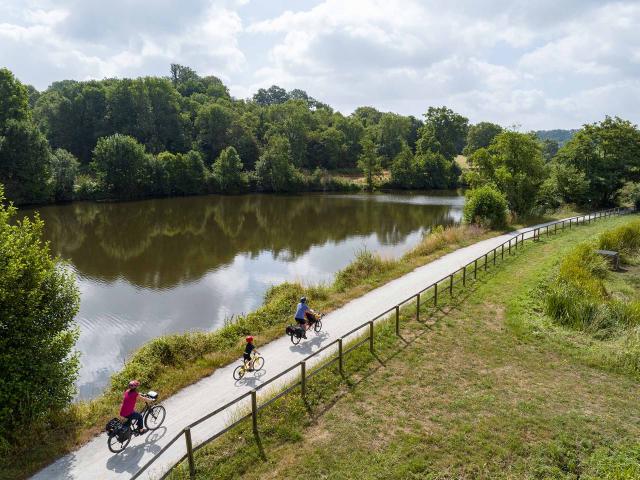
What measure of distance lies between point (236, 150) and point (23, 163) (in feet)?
128

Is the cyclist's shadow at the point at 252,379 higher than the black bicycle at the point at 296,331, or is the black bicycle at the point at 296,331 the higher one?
the black bicycle at the point at 296,331

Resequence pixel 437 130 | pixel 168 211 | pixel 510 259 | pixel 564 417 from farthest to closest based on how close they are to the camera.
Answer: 1. pixel 437 130
2. pixel 168 211
3. pixel 510 259
4. pixel 564 417

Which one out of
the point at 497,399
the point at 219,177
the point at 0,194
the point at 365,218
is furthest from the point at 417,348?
the point at 219,177

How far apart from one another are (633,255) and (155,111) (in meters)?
85.4

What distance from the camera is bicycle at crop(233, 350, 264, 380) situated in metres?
12.3

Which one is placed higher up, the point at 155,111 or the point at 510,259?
the point at 155,111

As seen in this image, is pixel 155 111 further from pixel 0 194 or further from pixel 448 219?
pixel 0 194

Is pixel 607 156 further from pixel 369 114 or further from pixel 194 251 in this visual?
pixel 369 114

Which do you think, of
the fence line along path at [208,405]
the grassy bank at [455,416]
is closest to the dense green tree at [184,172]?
the fence line along path at [208,405]

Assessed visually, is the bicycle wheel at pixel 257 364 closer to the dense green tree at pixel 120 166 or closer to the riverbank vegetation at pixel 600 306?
the riverbank vegetation at pixel 600 306

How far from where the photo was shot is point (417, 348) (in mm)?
13938

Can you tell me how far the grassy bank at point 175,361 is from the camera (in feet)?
31.0

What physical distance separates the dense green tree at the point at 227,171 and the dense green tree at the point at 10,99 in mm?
28853

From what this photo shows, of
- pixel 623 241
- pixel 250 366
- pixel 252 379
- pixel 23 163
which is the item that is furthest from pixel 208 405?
pixel 23 163
